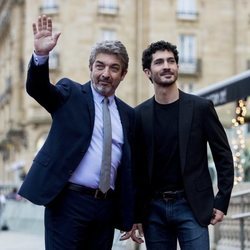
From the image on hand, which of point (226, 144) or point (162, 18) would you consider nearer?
point (226, 144)

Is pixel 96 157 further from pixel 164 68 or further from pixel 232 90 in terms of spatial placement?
pixel 232 90

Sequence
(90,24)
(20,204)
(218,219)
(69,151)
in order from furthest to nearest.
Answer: (90,24) → (20,204) → (218,219) → (69,151)

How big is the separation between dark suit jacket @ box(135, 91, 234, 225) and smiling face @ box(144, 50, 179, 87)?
0.55ft

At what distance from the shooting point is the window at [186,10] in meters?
45.7

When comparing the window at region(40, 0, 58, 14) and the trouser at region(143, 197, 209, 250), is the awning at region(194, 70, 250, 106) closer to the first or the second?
the trouser at region(143, 197, 209, 250)

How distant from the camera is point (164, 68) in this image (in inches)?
201

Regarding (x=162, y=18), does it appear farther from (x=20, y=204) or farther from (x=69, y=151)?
(x=69, y=151)

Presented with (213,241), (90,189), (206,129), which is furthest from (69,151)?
(213,241)

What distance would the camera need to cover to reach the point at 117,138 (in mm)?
4848

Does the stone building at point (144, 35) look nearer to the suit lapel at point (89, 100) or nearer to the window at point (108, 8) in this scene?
the window at point (108, 8)

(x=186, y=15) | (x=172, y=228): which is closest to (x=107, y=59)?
(x=172, y=228)

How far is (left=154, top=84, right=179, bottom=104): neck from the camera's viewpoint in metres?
5.13

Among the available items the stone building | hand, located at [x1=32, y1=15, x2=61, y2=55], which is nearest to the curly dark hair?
hand, located at [x1=32, y1=15, x2=61, y2=55]

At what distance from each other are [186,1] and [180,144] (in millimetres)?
41779
